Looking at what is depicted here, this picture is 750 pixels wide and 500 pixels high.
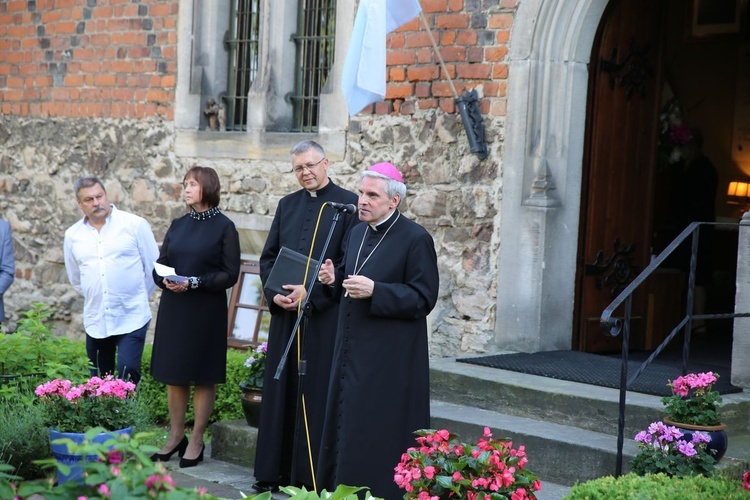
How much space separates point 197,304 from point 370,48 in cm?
231

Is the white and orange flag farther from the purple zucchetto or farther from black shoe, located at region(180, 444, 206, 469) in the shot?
black shoe, located at region(180, 444, 206, 469)

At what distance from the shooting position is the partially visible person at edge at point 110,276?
7102mm

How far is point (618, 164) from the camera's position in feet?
26.8

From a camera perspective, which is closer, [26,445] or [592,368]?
[26,445]

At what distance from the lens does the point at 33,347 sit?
23.1 ft

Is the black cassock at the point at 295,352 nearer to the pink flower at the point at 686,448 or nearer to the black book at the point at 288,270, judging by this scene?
the black book at the point at 288,270

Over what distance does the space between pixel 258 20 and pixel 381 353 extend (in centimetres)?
537

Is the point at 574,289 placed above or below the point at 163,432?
above

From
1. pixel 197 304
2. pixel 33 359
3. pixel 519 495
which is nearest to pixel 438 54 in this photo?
pixel 197 304

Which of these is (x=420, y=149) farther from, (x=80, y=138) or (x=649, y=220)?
(x=80, y=138)

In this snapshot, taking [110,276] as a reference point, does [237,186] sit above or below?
above

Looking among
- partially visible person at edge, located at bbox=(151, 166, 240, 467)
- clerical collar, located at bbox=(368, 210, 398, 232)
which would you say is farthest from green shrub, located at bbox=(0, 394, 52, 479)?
clerical collar, located at bbox=(368, 210, 398, 232)

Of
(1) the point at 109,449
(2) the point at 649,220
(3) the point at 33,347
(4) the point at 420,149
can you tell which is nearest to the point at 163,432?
(3) the point at 33,347

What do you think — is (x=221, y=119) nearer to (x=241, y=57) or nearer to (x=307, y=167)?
(x=241, y=57)
